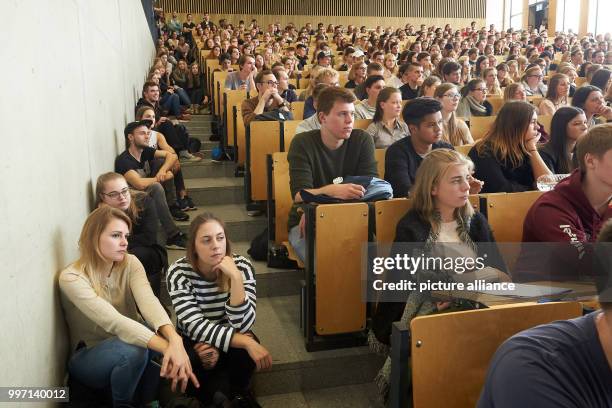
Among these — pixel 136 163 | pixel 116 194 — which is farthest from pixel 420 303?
pixel 136 163

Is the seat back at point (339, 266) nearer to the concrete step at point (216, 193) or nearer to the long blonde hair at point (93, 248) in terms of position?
the long blonde hair at point (93, 248)

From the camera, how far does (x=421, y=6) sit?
695 inches

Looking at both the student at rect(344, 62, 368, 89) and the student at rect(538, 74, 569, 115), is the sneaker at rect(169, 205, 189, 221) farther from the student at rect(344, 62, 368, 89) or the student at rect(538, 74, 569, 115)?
the student at rect(538, 74, 569, 115)

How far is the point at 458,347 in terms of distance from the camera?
1260 millimetres

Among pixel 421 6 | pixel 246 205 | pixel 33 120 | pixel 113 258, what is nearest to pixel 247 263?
pixel 113 258

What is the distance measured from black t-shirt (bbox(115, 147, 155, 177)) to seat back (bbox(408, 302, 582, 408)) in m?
2.30

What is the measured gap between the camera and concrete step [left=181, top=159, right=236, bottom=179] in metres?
4.18

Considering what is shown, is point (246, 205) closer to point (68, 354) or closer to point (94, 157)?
point (94, 157)

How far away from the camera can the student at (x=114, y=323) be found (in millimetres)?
1644

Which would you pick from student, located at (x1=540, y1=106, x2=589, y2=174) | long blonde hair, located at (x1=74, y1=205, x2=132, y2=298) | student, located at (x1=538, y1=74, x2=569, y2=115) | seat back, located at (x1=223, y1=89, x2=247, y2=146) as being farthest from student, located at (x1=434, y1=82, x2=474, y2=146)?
long blonde hair, located at (x1=74, y1=205, x2=132, y2=298)

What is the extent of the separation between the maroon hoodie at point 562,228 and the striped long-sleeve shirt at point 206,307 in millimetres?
959

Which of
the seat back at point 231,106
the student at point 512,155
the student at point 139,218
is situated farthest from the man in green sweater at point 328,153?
the seat back at point 231,106

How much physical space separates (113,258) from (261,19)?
51.7 ft

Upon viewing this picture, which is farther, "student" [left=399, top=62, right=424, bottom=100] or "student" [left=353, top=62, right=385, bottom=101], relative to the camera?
"student" [left=399, top=62, right=424, bottom=100]
